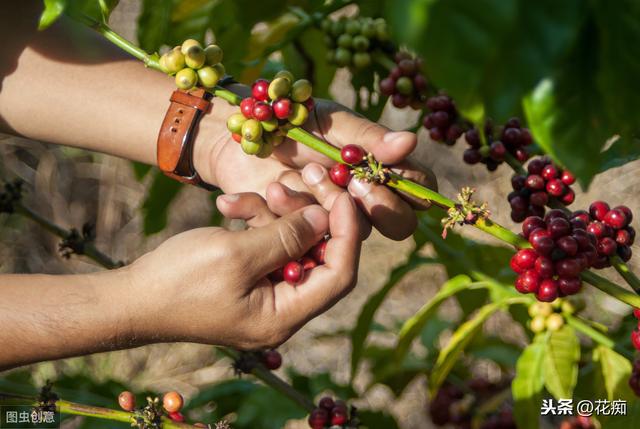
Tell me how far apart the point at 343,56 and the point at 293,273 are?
73 cm

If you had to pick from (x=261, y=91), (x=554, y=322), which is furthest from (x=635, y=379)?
(x=261, y=91)

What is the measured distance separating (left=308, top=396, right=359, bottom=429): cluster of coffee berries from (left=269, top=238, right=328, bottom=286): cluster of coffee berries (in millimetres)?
463

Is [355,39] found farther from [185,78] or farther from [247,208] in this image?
[185,78]

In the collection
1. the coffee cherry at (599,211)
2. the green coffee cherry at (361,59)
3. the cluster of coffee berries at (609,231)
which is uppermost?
the green coffee cherry at (361,59)

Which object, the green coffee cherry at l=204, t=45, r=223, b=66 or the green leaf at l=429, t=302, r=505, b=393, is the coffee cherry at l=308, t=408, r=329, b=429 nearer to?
the green leaf at l=429, t=302, r=505, b=393

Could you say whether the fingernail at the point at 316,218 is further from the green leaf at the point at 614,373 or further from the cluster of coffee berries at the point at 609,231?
the green leaf at the point at 614,373

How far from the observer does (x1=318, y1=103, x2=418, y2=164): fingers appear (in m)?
1.58

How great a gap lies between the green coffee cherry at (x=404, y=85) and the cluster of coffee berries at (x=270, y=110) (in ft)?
1.77

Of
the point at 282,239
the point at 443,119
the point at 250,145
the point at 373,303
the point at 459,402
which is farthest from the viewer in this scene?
the point at 459,402

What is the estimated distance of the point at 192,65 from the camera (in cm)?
138

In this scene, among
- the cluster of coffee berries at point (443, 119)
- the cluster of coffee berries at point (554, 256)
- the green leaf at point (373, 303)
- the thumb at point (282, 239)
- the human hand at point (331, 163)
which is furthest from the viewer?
the green leaf at point (373, 303)

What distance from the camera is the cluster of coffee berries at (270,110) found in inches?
54.7

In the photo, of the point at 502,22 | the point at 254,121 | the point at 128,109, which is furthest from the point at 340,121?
the point at 502,22

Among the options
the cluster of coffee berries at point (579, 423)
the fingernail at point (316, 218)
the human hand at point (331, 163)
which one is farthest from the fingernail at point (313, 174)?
the cluster of coffee berries at point (579, 423)
